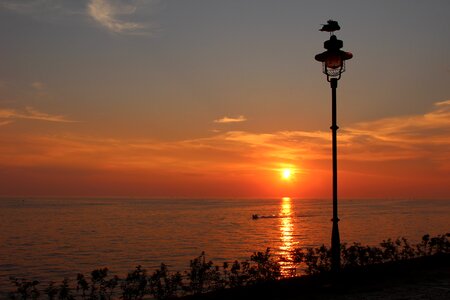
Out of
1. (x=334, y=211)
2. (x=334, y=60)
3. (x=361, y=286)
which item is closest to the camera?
(x=361, y=286)

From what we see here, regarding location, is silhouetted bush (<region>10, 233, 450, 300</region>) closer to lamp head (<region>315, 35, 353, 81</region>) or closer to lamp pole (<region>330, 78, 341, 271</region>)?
lamp pole (<region>330, 78, 341, 271</region>)

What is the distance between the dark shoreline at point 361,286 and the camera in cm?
1039

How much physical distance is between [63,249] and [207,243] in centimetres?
1762

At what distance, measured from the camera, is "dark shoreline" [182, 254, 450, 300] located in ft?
34.1

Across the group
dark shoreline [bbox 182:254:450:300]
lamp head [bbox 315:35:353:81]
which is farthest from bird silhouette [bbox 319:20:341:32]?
dark shoreline [bbox 182:254:450:300]

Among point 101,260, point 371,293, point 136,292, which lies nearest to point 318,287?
point 371,293

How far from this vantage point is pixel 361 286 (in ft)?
37.3

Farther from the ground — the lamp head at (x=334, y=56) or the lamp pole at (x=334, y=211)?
the lamp head at (x=334, y=56)

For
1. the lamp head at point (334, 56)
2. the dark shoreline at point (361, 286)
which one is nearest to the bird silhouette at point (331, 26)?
the lamp head at point (334, 56)

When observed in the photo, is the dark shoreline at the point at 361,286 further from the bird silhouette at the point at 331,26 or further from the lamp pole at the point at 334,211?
the bird silhouette at the point at 331,26

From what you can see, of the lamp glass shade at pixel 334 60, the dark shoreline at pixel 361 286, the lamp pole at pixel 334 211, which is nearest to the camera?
the dark shoreline at pixel 361 286

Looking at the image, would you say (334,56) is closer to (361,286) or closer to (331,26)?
(331,26)

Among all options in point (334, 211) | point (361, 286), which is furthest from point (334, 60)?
point (361, 286)

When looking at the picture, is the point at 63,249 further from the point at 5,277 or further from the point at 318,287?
the point at 318,287
